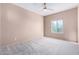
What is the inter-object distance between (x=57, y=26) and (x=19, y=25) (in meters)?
0.90

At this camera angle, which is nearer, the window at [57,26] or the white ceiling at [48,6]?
the white ceiling at [48,6]

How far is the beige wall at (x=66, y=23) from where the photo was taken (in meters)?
1.90

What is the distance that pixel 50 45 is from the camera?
6.09ft

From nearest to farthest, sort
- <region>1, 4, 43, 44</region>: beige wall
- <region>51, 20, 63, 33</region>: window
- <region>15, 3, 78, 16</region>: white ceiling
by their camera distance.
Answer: <region>15, 3, 78, 16</region>: white ceiling
<region>1, 4, 43, 44</region>: beige wall
<region>51, 20, 63, 33</region>: window

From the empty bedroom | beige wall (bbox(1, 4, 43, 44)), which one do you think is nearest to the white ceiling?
the empty bedroom

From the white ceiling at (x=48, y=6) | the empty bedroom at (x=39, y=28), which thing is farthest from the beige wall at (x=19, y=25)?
the white ceiling at (x=48, y=6)

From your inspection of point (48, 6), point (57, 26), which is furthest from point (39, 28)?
point (48, 6)

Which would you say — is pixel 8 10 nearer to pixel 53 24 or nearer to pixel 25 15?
pixel 25 15

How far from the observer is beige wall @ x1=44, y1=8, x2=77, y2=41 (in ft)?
6.22

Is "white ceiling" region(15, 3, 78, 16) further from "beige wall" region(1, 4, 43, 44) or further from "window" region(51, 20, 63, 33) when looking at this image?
"window" region(51, 20, 63, 33)

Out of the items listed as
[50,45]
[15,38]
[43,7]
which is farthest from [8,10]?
[50,45]

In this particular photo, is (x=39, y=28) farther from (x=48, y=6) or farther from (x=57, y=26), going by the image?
(x=48, y=6)

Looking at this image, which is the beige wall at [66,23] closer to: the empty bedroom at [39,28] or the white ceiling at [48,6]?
the empty bedroom at [39,28]
